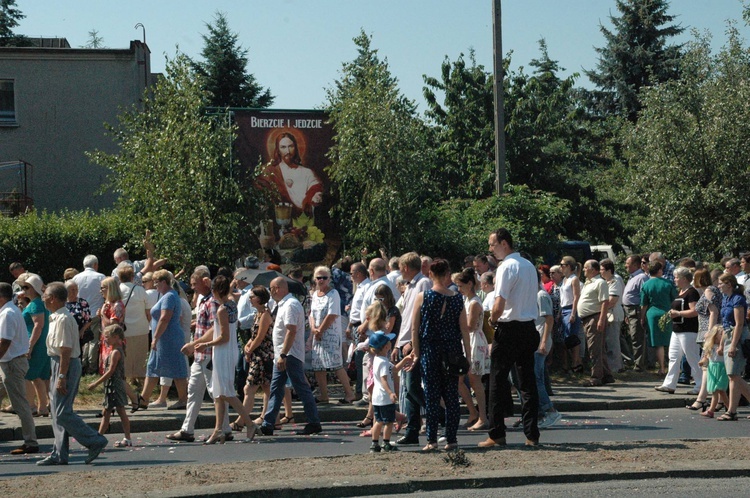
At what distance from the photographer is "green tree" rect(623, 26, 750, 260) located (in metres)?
27.5

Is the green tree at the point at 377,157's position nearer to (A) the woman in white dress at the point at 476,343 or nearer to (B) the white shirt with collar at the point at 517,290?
(A) the woman in white dress at the point at 476,343

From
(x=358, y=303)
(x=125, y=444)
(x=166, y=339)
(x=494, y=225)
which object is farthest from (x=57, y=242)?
(x=125, y=444)

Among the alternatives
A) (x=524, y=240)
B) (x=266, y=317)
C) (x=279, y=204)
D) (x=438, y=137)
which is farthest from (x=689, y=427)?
(x=438, y=137)

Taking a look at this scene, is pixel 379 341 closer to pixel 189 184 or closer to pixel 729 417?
pixel 729 417

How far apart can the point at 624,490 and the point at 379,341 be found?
10.1 feet

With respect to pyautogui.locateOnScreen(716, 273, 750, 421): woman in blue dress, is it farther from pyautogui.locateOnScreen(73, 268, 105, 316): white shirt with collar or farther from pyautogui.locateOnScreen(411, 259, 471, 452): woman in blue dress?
pyautogui.locateOnScreen(73, 268, 105, 316): white shirt with collar

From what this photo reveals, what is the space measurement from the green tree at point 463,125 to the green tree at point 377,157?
1237 cm

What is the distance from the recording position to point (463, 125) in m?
35.2

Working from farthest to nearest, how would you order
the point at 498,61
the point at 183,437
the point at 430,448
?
the point at 498,61, the point at 183,437, the point at 430,448

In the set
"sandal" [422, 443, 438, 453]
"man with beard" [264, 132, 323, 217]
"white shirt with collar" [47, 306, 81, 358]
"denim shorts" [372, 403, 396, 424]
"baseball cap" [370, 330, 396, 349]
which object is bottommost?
"sandal" [422, 443, 438, 453]

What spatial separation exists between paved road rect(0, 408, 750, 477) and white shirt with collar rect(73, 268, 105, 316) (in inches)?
135

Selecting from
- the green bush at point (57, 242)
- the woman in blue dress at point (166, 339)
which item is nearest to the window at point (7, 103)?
the green bush at point (57, 242)

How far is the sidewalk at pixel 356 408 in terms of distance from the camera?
40.6 ft

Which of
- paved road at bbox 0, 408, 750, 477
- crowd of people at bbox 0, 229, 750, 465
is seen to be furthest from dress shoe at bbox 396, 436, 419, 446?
paved road at bbox 0, 408, 750, 477
